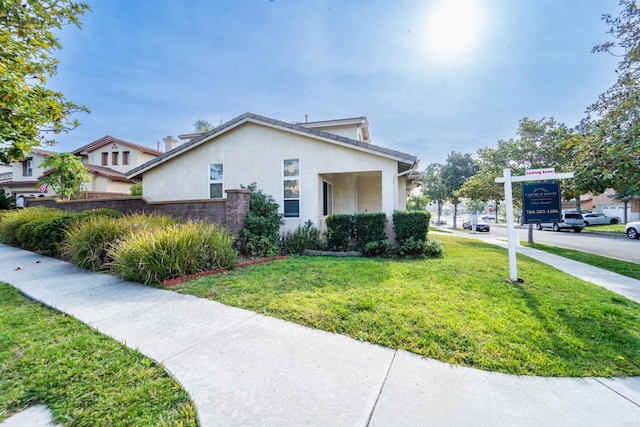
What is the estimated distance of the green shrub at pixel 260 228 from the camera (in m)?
8.55

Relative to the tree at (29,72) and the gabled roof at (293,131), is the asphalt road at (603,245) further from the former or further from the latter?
the tree at (29,72)

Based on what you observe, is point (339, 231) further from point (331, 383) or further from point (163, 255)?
point (331, 383)

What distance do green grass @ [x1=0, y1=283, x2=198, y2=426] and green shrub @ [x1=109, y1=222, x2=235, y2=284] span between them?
2150 millimetres

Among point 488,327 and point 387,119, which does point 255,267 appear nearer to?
point 488,327

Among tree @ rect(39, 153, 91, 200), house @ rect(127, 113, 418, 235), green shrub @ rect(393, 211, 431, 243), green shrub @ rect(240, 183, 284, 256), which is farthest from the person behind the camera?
tree @ rect(39, 153, 91, 200)

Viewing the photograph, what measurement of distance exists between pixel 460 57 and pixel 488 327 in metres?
9.44

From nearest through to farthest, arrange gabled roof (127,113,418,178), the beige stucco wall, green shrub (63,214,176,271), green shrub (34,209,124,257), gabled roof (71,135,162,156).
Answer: green shrub (63,214,176,271)
green shrub (34,209,124,257)
gabled roof (127,113,418,178)
the beige stucco wall
gabled roof (71,135,162,156)

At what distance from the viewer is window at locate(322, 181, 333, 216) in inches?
456

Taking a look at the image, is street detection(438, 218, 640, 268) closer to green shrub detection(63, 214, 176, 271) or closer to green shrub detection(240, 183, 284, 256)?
green shrub detection(240, 183, 284, 256)

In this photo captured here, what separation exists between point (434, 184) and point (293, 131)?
30314 millimetres

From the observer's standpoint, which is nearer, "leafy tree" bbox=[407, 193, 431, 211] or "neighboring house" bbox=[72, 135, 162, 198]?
"leafy tree" bbox=[407, 193, 431, 211]

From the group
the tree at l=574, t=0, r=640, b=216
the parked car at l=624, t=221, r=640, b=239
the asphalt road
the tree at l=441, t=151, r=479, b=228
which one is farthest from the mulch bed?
the tree at l=441, t=151, r=479, b=228

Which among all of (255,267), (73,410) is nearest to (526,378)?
(73,410)

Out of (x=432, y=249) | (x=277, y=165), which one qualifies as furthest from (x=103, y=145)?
(x=432, y=249)
